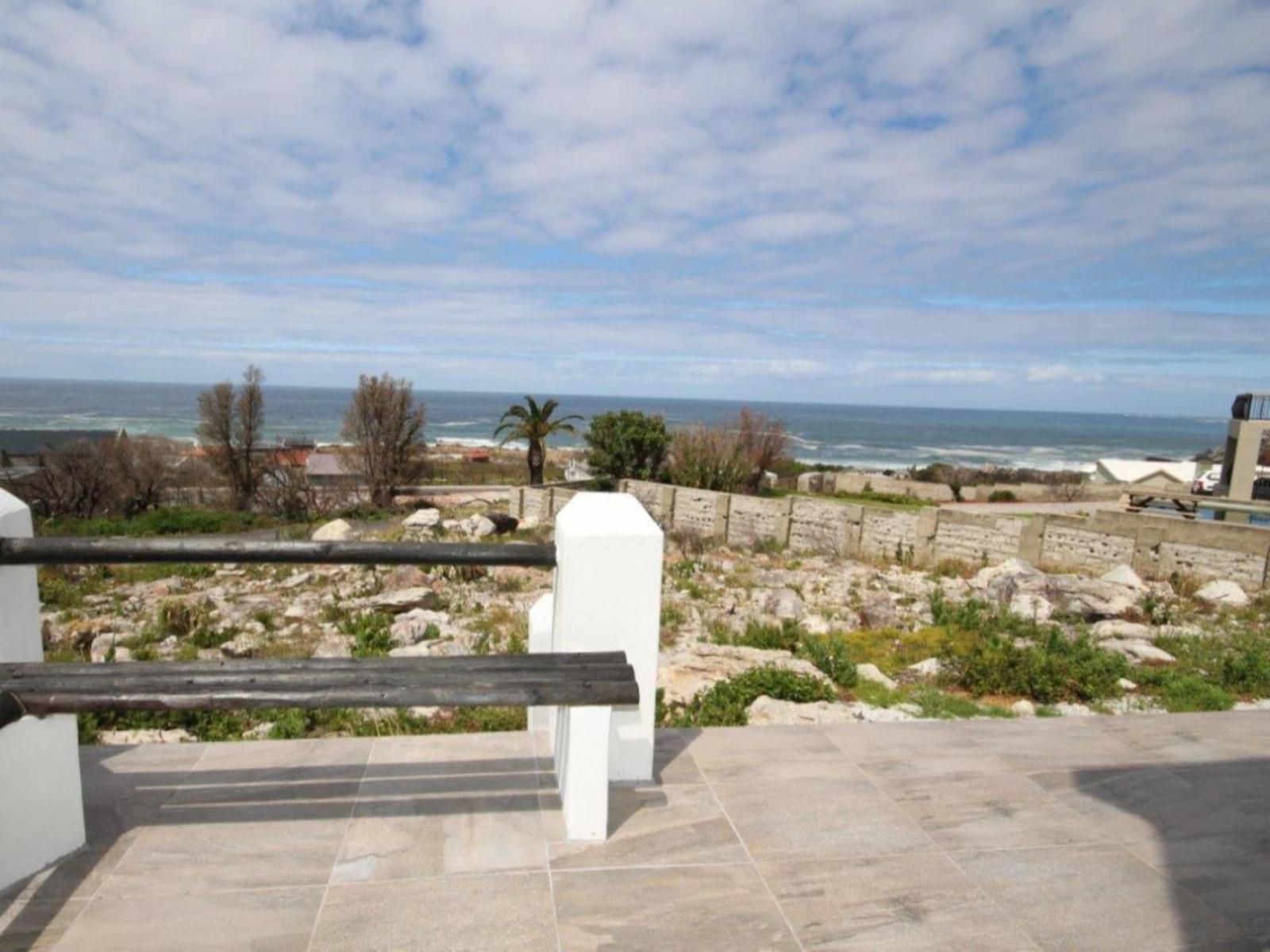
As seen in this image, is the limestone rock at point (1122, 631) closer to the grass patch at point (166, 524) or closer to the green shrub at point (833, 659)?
the green shrub at point (833, 659)

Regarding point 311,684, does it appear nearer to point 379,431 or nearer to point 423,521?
point 423,521

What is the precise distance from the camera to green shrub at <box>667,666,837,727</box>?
431cm

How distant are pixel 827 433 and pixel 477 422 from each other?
42.9 meters

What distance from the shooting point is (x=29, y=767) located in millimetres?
2178

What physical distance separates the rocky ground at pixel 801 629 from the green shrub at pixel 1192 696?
1 centimetres

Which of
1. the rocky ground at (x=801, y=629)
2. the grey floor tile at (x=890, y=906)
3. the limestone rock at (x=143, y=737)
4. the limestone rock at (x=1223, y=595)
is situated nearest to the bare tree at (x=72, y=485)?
the rocky ground at (x=801, y=629)

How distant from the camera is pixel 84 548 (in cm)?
239

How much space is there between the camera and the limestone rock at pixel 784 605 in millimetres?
8914

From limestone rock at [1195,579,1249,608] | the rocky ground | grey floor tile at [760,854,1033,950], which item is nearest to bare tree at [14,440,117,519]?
the rocky ground

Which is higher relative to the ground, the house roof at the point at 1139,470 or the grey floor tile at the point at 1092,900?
the grey floor tile at the point at 1092,900

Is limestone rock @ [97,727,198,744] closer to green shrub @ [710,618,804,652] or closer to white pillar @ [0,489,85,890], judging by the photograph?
white pillar @ [0,489,85,890]

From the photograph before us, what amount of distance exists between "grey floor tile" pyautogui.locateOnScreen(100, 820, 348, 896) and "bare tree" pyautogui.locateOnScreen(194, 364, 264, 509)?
31530 mm

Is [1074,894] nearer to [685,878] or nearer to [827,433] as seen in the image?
[685,878]

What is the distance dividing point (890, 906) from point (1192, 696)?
384 centimetres
